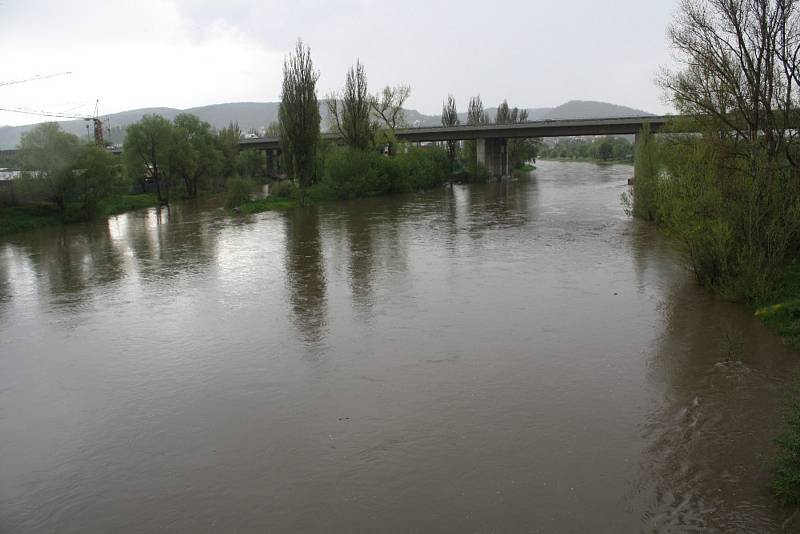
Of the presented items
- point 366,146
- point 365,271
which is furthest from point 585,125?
point 365,271

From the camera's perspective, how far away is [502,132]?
63.1m

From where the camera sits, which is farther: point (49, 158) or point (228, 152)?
point (228, 152)

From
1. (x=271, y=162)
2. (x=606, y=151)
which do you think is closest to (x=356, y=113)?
(x=271, y=162)

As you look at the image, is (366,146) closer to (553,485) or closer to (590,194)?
(590,194)

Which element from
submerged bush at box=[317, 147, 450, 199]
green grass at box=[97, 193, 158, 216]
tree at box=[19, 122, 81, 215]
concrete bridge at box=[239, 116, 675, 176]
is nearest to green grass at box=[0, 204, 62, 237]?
tree at box=[19, 122, 81, 215]

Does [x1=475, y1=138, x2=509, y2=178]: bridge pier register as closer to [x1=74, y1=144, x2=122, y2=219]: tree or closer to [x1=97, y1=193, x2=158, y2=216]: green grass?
[x1=97, y1=193, x2=158, y2=216]: green grass

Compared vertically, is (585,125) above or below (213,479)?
above

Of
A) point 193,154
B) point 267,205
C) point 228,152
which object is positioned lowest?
point 267,205

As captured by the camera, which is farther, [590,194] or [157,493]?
[590,194]

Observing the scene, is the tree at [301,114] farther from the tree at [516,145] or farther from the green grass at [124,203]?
the tree at [516,145]

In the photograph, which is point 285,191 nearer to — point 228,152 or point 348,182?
point 348,182

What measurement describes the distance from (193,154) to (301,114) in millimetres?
9816

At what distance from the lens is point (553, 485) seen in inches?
288

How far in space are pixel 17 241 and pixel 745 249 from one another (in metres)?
30.9
